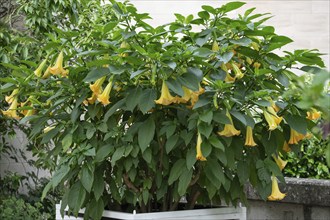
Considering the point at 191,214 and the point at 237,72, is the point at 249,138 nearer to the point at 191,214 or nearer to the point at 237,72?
the point at 237,72

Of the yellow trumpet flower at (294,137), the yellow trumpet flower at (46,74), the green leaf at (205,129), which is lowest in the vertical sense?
the green leaf at (205,129)

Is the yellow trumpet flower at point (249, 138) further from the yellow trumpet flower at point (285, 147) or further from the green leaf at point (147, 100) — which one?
the green leaf at point (147, 100)

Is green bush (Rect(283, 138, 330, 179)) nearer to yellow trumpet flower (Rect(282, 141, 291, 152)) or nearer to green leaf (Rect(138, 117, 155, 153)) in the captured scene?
yellow trumpet flower (Rect(282, 141, 291, 152))

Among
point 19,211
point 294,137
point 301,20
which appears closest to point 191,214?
point 294,137

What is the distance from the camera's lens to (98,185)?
3387 mm

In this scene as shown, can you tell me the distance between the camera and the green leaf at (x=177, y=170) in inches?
129

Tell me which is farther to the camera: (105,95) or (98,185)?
(98,185)

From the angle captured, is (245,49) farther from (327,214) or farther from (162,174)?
(327,214)

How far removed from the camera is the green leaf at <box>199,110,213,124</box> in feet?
9.86

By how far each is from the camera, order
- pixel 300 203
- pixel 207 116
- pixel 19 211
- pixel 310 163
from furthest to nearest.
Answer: pixel 19 211, pixel 310 163, pixel 300 203, pixel 207 116

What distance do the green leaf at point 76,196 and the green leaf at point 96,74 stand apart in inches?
21.3

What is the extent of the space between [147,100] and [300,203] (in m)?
2.59

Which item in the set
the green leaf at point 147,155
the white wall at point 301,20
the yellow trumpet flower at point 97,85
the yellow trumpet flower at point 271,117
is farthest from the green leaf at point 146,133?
the white wall at point 301,20

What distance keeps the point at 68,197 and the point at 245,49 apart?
1.12 m
